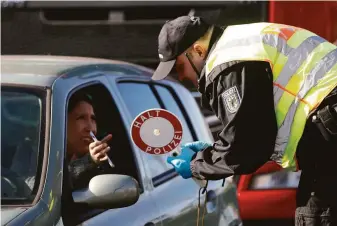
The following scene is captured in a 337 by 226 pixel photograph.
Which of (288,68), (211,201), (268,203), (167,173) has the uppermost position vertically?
(288,68)

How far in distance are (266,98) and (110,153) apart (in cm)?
144

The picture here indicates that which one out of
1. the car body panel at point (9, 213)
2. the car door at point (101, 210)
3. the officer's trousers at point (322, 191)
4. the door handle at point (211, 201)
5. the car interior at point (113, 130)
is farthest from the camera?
the door handle at point (211, 201)

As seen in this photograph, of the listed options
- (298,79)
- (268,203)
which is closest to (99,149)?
(298,79)

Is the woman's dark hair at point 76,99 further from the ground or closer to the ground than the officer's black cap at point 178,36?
closer to the ground

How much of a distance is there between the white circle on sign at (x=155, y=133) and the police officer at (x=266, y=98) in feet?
1.36

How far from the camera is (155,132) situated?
16.8ft

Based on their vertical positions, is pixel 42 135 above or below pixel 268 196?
above

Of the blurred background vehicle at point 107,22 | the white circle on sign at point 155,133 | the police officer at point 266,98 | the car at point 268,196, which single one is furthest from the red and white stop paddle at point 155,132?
the blurred background vehicle at point 107,22

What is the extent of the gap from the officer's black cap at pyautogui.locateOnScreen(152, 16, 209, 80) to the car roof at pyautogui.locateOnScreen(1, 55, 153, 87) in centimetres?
60

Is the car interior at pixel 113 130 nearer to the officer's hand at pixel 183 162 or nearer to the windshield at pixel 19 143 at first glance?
the windshield at pixel 19 143

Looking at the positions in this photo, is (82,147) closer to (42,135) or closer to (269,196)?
(42,135)

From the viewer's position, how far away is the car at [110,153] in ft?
15.1

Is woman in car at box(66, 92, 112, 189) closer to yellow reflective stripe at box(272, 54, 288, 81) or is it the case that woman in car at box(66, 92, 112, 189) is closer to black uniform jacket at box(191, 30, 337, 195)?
black uniform jacket at box(191, 30, 337, 195)

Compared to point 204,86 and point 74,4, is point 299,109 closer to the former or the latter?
point 204,86
